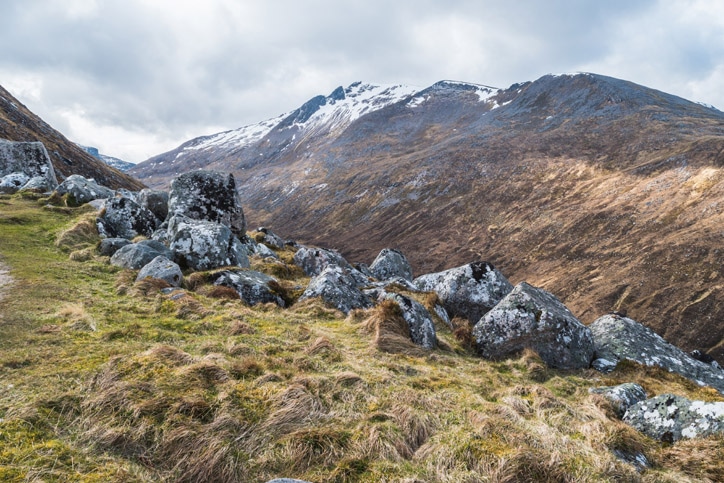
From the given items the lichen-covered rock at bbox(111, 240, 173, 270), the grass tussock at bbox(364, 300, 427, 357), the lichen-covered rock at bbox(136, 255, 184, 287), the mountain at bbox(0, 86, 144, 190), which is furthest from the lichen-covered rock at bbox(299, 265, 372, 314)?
the mountain at bbox(0, 86, 144, 190)

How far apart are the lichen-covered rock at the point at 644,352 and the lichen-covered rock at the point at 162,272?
15061 millimetres

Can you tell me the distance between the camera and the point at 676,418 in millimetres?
7090

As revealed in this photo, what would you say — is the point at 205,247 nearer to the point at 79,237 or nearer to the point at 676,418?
the point at 79,237

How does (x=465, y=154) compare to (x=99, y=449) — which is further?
(x=465, y=154)

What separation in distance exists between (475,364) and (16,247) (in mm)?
17837

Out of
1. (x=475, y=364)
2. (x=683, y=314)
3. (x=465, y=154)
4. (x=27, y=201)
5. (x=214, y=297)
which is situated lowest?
(x=683, y=314)

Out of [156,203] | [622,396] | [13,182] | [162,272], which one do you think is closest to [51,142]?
[13,182]

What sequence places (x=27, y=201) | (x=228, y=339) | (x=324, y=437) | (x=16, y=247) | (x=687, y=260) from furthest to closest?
(x=687, y=260) < (x=27, y=201) < (x=16, y=247) < (x=228, y=339) < (x=324, y=437)

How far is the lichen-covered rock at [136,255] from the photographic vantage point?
14.9 meters

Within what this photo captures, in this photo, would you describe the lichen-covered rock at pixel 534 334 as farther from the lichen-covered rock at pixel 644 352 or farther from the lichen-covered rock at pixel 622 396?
the lichen-covered rock at pixel 622 396

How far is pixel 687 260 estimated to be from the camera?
3956 centimetres

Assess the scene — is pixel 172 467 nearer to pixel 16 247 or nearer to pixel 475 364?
pixel 475 364

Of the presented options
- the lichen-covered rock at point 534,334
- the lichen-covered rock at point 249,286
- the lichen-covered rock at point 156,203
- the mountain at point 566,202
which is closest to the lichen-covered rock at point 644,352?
the lichen-covered rock at point 534,334

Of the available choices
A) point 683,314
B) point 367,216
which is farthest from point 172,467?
point 367,216
